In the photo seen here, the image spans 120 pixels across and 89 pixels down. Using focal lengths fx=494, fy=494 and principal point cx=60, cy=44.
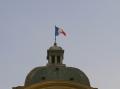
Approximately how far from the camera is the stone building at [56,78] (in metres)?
63.3

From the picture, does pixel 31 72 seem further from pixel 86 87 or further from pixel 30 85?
pixel 86 87

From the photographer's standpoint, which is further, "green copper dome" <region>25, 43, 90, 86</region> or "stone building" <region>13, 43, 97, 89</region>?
"green copper dome" <region>25, 43, 90, 86</region>

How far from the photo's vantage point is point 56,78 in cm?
6456

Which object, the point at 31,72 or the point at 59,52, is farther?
the point at 59,52

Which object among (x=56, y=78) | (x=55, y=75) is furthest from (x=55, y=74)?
(x=56, y=78)

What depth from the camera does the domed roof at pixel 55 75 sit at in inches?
2549

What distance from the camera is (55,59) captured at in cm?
7062

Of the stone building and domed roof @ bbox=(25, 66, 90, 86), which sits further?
domed roof @ bbox=(25, 66, 90, 86)

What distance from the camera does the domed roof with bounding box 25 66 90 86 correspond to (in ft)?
212

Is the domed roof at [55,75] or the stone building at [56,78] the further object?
the domed roof at [55,75]

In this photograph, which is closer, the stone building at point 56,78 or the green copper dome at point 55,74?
the stone building at point 56,78

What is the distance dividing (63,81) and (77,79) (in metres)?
2.62

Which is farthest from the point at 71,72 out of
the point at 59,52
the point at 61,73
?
the point at 59,52

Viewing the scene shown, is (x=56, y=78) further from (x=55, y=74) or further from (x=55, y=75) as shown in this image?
(x=55, y=74)
